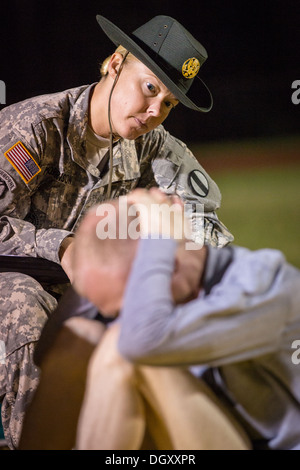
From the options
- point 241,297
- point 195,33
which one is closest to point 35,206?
point 195,33

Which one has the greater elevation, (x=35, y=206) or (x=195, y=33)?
(x=195, y=33)

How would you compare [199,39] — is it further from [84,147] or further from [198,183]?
[84,147]

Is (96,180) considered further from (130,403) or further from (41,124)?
(130,403)

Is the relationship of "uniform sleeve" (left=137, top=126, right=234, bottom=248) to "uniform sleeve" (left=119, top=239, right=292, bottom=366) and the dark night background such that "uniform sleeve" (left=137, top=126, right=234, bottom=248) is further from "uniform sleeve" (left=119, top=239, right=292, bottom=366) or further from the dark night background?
"uniform sleeve" (left=119, top=239, right=292, bottom=366)

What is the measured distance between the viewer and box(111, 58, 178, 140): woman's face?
2066 millimetres

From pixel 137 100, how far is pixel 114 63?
17 centimetres

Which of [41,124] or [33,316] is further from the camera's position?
[41,124]

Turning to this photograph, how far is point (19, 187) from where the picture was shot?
2057mm

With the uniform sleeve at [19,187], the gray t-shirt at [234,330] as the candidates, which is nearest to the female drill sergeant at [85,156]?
the uniform sleeve at [19,187]

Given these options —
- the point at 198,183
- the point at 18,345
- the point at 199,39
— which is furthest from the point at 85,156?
the point at 199,39

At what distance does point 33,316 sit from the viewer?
1.82 meters

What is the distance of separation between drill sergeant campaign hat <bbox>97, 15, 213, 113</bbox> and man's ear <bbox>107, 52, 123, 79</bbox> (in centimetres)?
5

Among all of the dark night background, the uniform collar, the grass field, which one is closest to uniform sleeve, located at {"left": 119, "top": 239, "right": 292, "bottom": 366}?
the uniform collar
